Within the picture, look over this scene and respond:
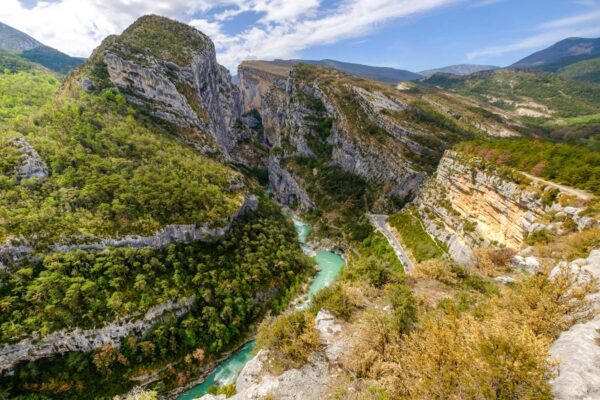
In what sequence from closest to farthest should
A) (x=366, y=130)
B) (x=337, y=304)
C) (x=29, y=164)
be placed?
(x=337, y=304) → (x=29, y=164) → (x=366, y=130)

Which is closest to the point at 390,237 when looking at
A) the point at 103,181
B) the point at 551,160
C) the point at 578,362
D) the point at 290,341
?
the point at 551,160

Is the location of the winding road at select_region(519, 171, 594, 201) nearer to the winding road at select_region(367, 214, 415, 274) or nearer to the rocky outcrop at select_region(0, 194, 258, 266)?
the winding road at select_region(367, 214, 415, 274)

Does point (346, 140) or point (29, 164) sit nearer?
point (29, 164)

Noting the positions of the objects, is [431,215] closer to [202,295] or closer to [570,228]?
[570,228]

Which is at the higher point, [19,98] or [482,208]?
[19,98]

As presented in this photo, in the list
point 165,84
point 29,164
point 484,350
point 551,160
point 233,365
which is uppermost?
point 165,84

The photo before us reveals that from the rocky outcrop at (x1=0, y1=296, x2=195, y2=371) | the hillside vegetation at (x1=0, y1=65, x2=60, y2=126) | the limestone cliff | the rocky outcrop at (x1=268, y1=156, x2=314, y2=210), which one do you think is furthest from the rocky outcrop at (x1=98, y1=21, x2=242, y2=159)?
the rocky outcrop at (x1=0, y1=296, x2=195, y2=371)

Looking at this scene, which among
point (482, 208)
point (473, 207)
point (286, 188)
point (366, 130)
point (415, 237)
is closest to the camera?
point (482, 208)

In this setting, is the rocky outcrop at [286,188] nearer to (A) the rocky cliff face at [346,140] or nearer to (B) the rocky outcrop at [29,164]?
(A) the rocky cliff face at [346,140]

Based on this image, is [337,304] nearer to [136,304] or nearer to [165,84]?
[136,304]
